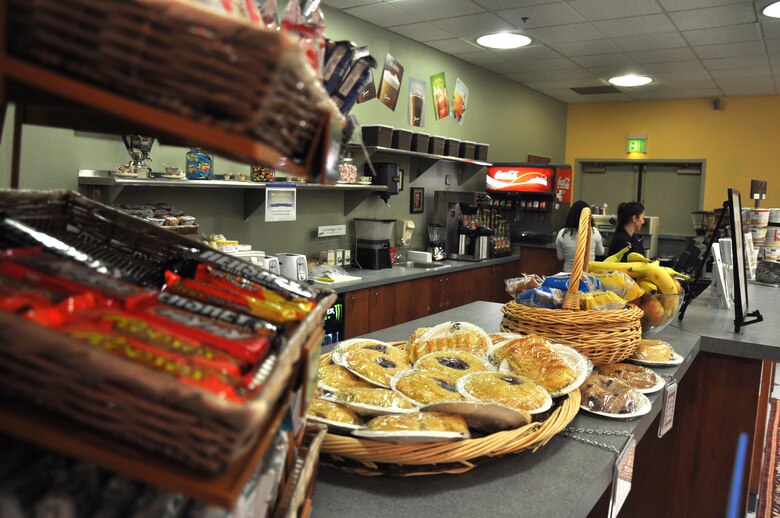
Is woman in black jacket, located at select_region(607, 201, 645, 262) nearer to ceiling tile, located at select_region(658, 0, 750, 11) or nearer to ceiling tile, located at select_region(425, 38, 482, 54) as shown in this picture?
ceiling tile, located at select_region(658, 0, 750, 11)

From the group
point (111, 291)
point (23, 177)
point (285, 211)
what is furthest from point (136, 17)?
point (285, 211)

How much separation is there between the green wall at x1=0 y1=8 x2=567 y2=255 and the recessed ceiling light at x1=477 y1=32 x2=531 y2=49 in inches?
25.7

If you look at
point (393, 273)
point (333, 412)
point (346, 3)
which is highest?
point (346, 3)

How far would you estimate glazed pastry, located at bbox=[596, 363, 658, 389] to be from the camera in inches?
71.2

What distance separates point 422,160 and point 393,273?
5.67 ft

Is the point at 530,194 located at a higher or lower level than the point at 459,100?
lower

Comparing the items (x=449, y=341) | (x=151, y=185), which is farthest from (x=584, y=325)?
(x=151, y=185)

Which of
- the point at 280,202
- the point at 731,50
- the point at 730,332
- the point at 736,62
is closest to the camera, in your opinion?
the point at 730,332

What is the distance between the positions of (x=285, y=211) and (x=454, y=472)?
347cm

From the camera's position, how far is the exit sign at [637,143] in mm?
9203

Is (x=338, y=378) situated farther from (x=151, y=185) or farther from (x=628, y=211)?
(x=628, y=211)

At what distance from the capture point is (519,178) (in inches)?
280

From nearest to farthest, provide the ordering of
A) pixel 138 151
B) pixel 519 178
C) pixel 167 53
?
pixel 167 53
pixel 138 151
pixel 519 178

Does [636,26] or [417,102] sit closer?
[636,26]
